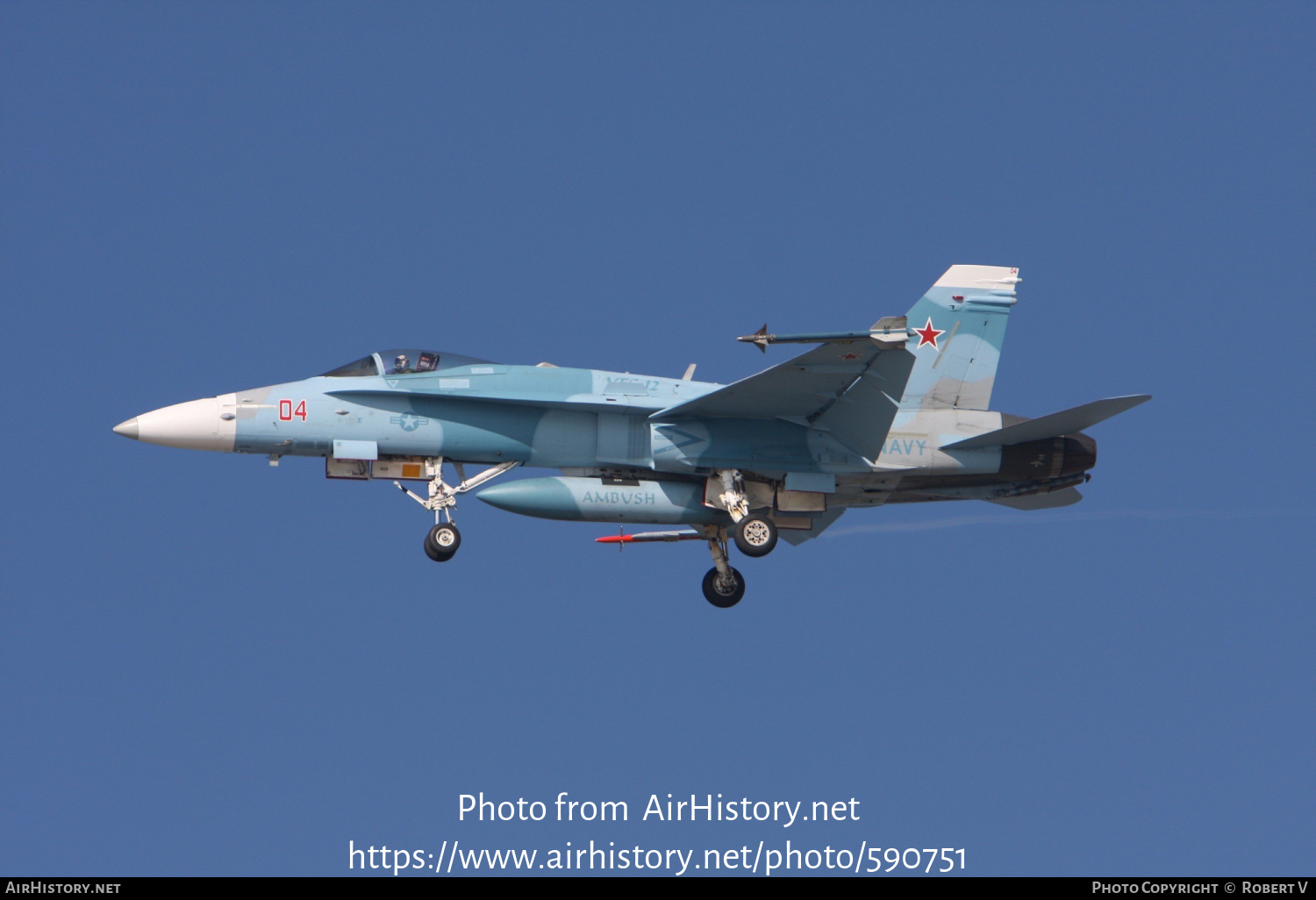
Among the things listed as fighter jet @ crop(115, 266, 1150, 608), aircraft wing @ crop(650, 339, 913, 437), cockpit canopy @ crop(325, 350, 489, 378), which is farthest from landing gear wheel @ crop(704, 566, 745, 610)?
cockpit canopy @ crop(325, 350, 489, 378)

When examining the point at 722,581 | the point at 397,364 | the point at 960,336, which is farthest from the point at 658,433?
the point at 960,336

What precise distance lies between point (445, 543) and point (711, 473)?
3984 mm

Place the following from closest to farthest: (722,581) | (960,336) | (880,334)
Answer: (880,334), (960,336), (722,581)

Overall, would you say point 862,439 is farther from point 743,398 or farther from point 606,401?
point 606,401

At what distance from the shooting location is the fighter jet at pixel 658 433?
24.0m

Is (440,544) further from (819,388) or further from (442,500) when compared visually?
(819,388)

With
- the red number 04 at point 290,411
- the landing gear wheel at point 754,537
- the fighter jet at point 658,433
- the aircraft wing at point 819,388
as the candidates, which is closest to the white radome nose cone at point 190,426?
the fighter jet at point 658,433

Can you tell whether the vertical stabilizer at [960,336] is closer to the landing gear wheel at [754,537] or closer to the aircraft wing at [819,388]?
the aircraft wing at [819,388]

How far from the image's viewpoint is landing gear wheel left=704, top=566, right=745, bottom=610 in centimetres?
2658

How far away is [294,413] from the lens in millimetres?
24141

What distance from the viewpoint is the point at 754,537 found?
25.0 m

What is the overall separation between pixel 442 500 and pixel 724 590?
4.80m

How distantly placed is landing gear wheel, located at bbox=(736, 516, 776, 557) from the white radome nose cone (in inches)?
286
